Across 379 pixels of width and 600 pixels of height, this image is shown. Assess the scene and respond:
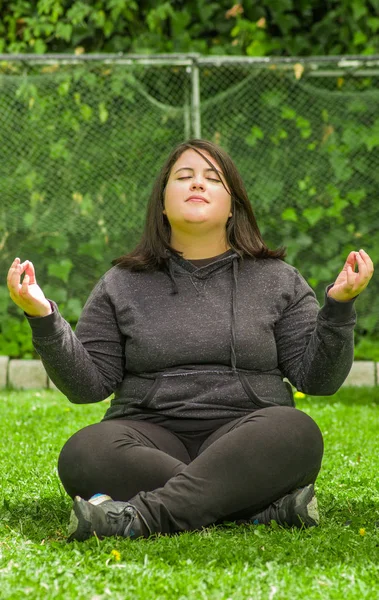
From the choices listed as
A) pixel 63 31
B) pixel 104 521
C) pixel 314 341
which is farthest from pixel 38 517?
pixel 63 31

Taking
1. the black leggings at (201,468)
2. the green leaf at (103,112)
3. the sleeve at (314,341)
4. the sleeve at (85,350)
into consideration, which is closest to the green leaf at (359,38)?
the green leaf at (103,112)

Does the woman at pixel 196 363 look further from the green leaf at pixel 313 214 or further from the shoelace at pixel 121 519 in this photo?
the green leaf at pixel 313 214

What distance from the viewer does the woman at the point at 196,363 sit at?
9.04 feet

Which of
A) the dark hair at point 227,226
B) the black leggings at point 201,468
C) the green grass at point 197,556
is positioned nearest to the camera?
the green grass at point 197,556

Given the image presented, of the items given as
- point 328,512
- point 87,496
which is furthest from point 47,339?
point 328,512

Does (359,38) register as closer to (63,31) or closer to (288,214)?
(288,214)

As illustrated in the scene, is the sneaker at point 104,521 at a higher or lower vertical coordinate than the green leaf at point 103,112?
lower

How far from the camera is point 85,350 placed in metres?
3.07

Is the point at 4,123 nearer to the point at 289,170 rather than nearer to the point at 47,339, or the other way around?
the point at 289,170

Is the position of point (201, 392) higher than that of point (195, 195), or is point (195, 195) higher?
point (195, 195)

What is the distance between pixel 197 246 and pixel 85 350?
0.52 m

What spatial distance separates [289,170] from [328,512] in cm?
362

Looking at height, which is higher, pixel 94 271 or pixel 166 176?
pixel 166 176

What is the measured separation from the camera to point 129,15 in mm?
6738
